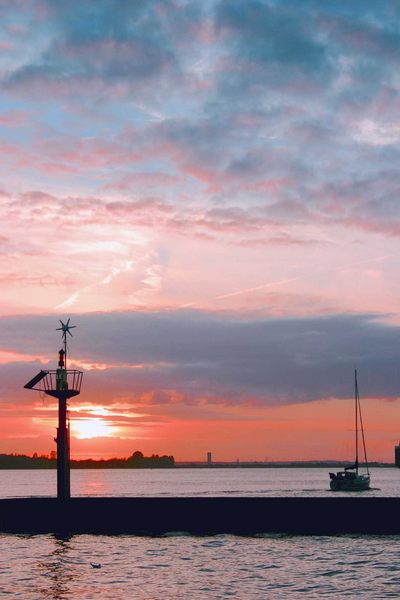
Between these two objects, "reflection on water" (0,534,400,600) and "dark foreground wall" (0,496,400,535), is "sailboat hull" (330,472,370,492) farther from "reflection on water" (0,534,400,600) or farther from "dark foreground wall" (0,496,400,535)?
"reflection on water" (0,534,400,600)

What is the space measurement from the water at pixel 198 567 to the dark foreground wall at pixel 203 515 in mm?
661

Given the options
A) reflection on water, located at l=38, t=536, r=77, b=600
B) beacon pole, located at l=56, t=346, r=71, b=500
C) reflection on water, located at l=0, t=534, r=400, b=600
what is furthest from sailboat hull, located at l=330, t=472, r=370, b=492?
reflection on water, located at l=38, t=536, r=77, b=600

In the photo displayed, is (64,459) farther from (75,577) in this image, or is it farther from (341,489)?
(341,489)

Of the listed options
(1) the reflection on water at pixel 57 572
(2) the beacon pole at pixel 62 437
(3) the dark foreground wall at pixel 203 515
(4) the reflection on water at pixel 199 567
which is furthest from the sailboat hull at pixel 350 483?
(1) the reflection on water at pixel 57 572

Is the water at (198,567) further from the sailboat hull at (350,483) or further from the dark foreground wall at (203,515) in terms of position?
the sailboat hull at (350,483)

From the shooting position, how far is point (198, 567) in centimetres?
3797

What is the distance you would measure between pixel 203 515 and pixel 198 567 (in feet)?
31.0

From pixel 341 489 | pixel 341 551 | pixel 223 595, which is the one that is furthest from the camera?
pixel 341 489

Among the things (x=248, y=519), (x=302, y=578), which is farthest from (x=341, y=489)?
(x=302, y=578)

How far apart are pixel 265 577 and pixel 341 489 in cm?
9847

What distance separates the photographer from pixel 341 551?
41.9 meters

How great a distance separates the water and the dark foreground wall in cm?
66

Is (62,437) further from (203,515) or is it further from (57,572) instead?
(57,572)

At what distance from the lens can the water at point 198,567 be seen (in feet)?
107
